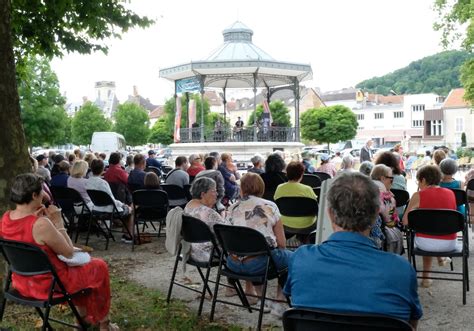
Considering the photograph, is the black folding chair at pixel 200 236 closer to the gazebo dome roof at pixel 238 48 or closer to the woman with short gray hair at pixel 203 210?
the woman with short gray hair at pixel 203 210

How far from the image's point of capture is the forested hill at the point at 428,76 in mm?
100688

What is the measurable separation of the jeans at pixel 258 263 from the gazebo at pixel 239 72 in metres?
19.4

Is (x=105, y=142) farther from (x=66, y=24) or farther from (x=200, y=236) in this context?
(x=200, y=236)

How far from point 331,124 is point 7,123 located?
5617 centimetres

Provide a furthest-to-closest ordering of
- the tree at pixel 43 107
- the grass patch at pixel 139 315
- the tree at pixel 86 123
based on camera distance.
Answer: the tree at pixel 86 123 < the tree at pixel 43 107 < the grass patch at pixel 139 315

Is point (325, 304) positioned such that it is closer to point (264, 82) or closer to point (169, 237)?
point (169, 237)

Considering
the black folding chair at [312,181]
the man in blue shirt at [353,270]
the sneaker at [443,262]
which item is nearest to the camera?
the man in blue shirt at [353,270]

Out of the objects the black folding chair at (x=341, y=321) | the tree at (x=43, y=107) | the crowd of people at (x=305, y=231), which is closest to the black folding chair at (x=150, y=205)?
the crowd of people at (x=305, y=231)

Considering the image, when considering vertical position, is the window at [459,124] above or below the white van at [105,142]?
above

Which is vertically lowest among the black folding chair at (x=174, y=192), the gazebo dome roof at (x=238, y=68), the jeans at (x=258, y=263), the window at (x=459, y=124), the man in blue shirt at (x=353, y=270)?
the jeans at (x=258, y=263)

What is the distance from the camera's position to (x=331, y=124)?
59781 mm

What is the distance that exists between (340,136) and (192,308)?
183ft

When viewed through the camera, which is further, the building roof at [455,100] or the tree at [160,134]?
the tree at [160,134]

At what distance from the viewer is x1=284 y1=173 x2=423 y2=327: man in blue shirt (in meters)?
2.34
